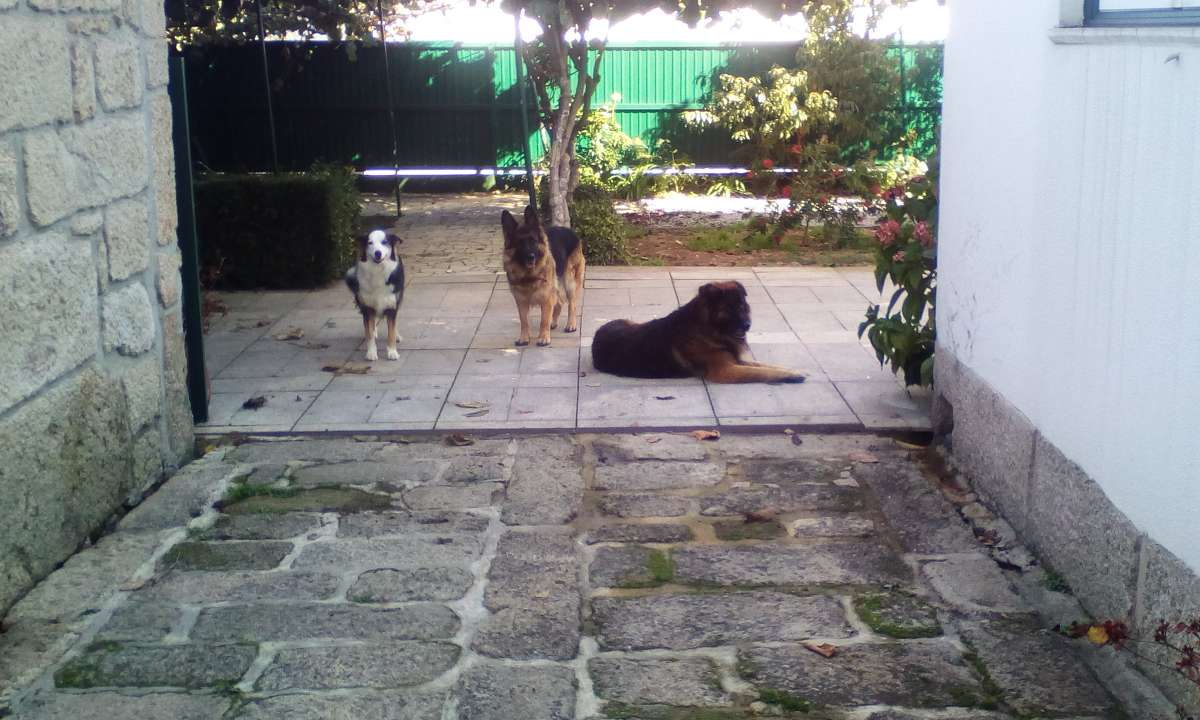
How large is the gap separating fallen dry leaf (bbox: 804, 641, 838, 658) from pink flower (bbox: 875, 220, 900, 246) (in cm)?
322

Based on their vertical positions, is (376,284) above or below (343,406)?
above

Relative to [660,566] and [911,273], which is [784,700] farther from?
[911,273]

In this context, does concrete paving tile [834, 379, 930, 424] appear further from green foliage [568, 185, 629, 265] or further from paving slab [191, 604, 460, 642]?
green foliage [568, 185, 629, 265]

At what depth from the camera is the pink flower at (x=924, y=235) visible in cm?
634

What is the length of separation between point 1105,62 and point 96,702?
11.9 feet

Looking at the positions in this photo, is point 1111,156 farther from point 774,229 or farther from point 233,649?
point 774,229

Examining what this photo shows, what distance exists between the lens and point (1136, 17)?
3703 millimetres

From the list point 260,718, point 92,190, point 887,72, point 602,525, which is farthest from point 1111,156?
point 887,72

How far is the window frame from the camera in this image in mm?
3297

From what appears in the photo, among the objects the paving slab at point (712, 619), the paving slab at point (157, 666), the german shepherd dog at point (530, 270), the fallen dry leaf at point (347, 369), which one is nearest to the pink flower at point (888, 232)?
the german shepherd dog at point (530, 270)

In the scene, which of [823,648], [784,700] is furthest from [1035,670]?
[784,700]

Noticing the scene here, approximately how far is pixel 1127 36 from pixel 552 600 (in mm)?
2581

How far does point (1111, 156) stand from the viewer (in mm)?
3670

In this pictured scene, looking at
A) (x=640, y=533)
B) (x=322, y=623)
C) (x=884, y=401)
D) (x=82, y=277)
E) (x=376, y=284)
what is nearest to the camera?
(x=322, y=623)
